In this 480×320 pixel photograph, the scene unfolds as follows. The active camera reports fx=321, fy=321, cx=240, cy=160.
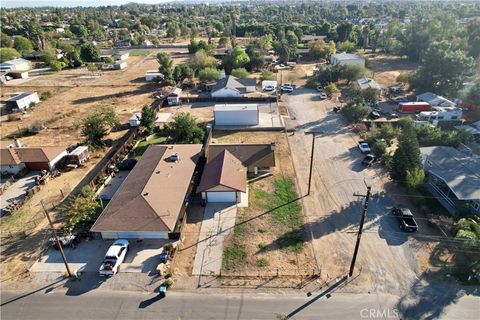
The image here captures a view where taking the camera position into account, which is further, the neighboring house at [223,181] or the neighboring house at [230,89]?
the neighboring house at [230,89]

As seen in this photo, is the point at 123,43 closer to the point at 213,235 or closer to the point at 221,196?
the point at 221,196

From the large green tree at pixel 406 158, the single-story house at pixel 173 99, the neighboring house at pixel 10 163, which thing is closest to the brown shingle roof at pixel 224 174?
the large green tree at pixel 406 158

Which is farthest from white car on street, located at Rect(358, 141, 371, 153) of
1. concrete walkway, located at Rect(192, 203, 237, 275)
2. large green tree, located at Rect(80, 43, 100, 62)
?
large green tree, located at Rect(80, 43, 100, 62)

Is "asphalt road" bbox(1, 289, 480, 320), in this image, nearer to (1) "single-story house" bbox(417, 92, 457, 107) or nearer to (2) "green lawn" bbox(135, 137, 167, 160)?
(2) "green lawn" bbox(135, 137, 167, 160)

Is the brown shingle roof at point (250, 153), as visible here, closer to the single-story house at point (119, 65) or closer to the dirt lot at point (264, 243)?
the dirt lot at point (264, 243)

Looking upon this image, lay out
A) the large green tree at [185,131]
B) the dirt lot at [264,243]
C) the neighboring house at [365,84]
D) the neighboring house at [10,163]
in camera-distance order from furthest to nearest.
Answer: the neighboring house at [365,84]
the large green tree at [185,131]
the neighboring house at [10,163]
the dirt lot at [264,243]

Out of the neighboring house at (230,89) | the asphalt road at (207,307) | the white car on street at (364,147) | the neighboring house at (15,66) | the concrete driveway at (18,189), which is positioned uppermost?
the neighboring house at (15,66)

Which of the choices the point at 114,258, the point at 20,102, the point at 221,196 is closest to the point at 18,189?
the point at 114,258
